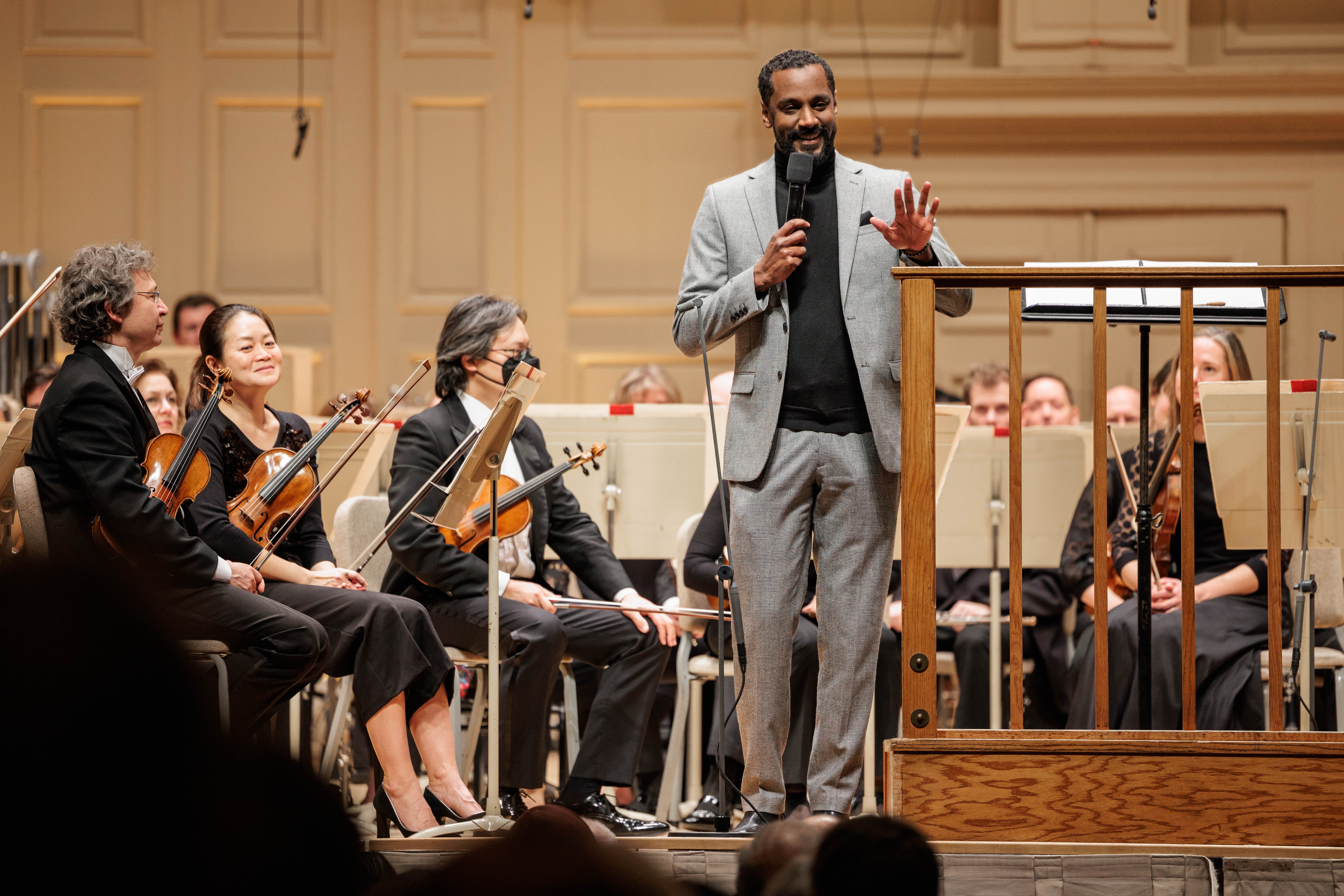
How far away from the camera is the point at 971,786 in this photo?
232cm

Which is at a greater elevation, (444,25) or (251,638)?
(444,25)

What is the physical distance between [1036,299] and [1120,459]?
1.01m

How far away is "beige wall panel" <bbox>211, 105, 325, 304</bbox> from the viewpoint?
611 centimetres

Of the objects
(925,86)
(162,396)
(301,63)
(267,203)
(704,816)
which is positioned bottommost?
(704,816)

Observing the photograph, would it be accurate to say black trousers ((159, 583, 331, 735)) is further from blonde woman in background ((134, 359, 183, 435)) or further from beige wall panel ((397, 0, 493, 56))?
beige wall panel ((397, 0, 493, 56))

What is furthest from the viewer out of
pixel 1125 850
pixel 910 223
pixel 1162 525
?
pixel 1162 525

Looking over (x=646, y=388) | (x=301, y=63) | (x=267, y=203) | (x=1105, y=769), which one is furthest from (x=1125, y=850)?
(x=301, y=63)

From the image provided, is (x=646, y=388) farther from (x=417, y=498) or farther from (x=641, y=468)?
(x=417, y=498)

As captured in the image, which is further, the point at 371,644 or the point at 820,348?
the point at 371,644

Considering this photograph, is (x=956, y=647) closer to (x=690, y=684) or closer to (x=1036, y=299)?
(x=690, y=684)

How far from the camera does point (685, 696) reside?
3.61m

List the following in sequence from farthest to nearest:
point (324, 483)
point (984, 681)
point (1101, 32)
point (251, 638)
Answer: point (1101, 32) → point (984, 681) → point (324, 483) → point (251, 638)

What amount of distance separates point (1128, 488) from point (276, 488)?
6.20 ft

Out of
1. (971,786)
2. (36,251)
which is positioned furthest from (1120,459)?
(36,251)
